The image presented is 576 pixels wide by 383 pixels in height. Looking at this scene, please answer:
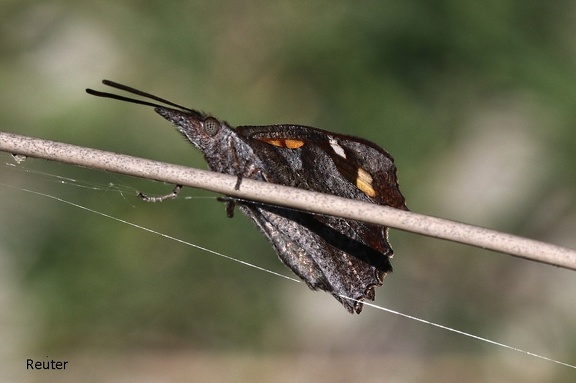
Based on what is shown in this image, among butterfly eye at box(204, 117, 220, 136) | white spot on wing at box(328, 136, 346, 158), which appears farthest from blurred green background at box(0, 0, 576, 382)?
butterfly eye at box(204, 117, 220, 136)

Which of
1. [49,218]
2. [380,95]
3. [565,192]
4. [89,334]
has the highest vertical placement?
[380,95]

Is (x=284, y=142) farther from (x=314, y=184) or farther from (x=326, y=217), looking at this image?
(x=326, y=217)

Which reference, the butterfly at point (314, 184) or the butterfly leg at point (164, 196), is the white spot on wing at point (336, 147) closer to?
Result: the butterfly at point (314, 184)

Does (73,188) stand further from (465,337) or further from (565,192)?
(565,192)

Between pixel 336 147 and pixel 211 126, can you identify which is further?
pixel 336 147

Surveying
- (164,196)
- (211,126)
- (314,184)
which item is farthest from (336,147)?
(164,196)

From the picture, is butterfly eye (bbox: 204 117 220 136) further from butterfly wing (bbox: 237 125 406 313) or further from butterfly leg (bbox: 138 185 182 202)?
butterfly leg (bbox: 138 185 182 202)

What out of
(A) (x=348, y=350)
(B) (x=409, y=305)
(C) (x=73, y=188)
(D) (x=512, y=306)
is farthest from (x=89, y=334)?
(D) (x=512, y=306)
